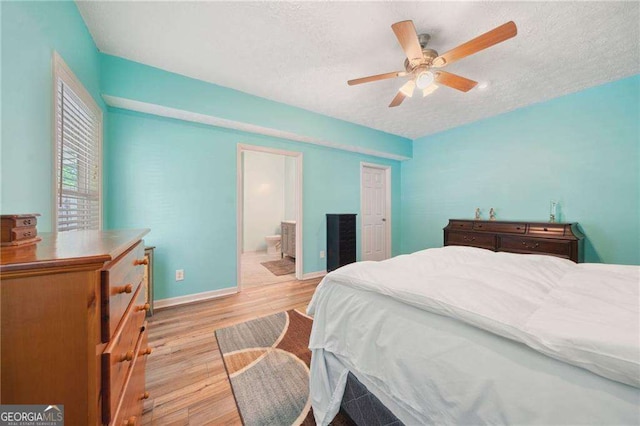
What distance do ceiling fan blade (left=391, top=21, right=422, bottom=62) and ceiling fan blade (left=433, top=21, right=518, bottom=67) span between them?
18 cm

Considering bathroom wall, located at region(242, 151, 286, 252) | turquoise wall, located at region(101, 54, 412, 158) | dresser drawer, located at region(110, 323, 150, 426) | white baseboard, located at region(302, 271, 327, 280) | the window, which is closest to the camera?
dresser drawer, located at region(110, 323, 150, 426)

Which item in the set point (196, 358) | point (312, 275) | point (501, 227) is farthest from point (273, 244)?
point (501, 227)

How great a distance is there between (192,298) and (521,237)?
427cm

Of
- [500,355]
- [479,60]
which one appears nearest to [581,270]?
[500,355]

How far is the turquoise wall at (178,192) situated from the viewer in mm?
2439

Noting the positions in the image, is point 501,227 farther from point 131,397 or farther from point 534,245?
point 131,397

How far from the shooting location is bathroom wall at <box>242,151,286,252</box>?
6.05 meters

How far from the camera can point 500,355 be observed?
0.66 metres

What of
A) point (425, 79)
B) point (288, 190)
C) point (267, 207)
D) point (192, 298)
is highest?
point (425, 79)

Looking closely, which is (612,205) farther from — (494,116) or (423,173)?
(423,173)

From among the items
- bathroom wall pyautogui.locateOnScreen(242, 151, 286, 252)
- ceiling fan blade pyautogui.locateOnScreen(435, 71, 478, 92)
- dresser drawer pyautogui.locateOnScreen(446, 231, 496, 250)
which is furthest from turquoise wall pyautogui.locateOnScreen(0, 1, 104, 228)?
bathroom wall pyautogui.locateOnScreen(242, 151, 286, 252)

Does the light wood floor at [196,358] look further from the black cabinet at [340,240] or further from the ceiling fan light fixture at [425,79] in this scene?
the ceiling fan light fixture at [425,79]

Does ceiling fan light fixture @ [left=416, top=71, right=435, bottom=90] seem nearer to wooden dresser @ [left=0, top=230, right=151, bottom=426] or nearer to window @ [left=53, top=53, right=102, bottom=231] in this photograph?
wooden dresser @ [left=0, top=230, right=151, bottom=426]

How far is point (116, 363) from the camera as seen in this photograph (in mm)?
683
